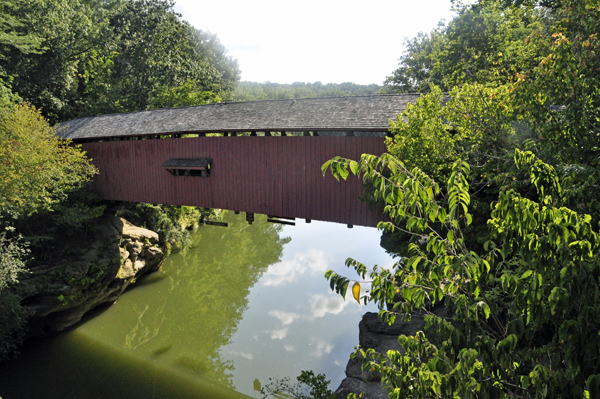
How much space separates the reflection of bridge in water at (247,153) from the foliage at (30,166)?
1.42 metres

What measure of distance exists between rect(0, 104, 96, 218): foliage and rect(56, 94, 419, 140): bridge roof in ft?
4.68

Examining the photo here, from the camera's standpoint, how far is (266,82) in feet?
275

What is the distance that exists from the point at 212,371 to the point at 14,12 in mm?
17489

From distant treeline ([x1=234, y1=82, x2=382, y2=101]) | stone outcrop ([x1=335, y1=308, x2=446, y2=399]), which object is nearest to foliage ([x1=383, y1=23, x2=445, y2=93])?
stone outcrop ([x1=335, y1=308, x2=446, y2=399])

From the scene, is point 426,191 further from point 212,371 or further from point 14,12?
point 14,12

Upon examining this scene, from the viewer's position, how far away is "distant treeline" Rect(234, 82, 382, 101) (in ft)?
200

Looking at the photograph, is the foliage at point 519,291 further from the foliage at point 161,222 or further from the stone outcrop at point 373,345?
the foliage at point 161,222

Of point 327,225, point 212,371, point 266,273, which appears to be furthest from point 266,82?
point 212,371

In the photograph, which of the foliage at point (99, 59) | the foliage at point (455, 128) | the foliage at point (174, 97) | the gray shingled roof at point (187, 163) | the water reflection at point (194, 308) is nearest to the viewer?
the foliage at point (455, 128)

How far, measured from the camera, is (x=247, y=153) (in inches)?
384

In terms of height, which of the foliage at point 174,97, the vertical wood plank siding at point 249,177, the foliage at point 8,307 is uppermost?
the foliage at point 174,97

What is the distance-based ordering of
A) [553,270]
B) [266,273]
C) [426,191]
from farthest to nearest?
[266,273] < [426,191] < [553,270]

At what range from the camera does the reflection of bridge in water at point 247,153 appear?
28.1 feet

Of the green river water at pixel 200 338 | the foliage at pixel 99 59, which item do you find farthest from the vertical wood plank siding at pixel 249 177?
the foliage at pixel 99 59
